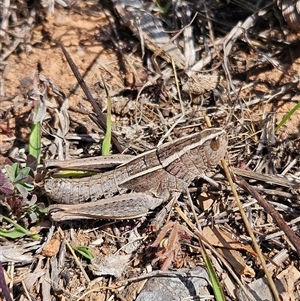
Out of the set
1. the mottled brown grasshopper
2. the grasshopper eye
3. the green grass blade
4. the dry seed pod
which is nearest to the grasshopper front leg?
the mottled brown grasshopper

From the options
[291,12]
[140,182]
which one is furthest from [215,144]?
[291,12]

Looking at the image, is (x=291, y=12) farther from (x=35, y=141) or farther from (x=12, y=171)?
(x=12, y=171)

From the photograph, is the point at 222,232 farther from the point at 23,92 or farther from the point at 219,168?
the point at 23,92

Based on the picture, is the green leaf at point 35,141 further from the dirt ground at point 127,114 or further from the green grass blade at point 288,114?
the green grass blade at point 288,114

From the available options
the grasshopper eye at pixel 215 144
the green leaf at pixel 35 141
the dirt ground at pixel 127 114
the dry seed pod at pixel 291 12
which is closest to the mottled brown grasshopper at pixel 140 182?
the grasshopper eye at pixel 215 144

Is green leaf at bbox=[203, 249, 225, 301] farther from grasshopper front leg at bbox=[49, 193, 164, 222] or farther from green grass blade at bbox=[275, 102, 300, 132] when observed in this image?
green grass blade at bbox=[275, 102, 300, 132]
